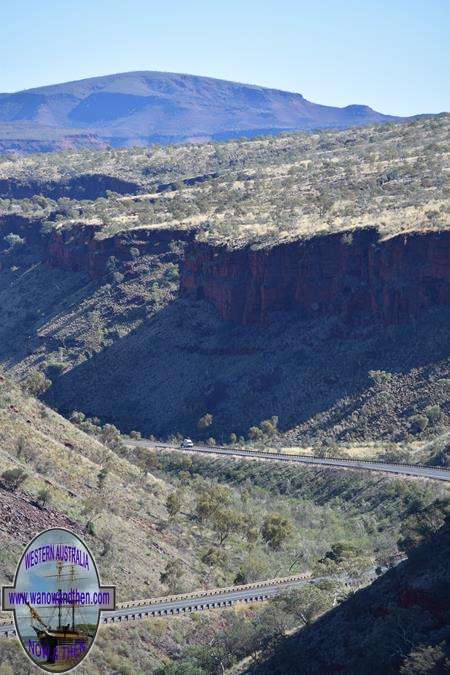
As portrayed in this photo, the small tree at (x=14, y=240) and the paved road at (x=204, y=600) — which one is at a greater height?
the small tree at (x=14, y=240)

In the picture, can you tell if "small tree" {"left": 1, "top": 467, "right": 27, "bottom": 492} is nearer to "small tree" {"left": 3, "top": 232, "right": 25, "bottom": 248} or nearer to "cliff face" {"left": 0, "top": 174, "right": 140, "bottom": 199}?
"small tree" {"left": 3, "top": 232, "right": 25, "bottom": 248}

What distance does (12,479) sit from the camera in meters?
47.2

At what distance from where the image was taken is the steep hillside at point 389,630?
34.7 metres

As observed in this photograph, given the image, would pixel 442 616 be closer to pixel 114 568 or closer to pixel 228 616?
pixel 228 616

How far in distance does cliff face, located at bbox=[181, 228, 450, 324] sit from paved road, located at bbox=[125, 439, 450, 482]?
13.4 m

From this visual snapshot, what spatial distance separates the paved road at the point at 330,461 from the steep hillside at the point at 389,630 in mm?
20952

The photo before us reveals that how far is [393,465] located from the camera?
67.5 meters

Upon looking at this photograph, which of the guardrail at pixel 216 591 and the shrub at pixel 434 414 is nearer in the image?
the guardrail at pixel 216 591

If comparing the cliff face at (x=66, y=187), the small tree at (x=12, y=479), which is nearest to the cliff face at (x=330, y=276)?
the small tree at (x=12, y=479)

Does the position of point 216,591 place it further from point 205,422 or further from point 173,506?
point 205,422

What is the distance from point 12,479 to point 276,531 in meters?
12.8

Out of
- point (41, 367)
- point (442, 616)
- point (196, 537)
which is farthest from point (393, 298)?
point (442, 616)

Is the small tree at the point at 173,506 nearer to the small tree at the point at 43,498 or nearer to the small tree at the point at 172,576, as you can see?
the small tree at the point at 172,576

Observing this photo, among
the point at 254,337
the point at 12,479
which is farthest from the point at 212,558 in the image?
the point at 254,337
